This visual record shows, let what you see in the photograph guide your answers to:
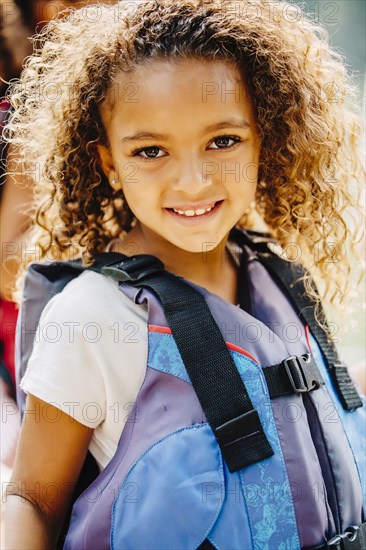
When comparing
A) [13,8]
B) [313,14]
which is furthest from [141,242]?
[13,8]

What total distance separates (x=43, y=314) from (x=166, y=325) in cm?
27

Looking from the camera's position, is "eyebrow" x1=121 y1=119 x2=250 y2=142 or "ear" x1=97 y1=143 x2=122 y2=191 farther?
"ear" x1=97 y1=143 x2=122 y2=191

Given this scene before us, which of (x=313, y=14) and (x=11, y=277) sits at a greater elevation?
(x=313, y=14)

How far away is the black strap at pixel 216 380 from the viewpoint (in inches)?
44.1

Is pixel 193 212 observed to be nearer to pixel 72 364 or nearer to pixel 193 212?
pixel 193 212

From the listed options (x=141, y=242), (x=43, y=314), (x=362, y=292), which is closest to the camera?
(x=43, y=314)

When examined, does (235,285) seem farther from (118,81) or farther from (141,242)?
(118,81)

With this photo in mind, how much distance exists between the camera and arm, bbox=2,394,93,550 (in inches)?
46.4

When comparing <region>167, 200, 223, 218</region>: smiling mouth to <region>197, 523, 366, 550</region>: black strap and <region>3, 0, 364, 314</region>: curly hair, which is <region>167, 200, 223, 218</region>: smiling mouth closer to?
<region>3, 0, 364, 314</region>: curly hair

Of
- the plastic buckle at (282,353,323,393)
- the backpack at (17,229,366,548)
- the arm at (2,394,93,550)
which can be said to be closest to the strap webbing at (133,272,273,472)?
the backpack at (17,229,366,548)

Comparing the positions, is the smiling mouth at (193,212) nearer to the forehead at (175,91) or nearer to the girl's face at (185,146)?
the girl's face at (185,146)

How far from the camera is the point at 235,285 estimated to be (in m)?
1.49

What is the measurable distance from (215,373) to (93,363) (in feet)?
0.71

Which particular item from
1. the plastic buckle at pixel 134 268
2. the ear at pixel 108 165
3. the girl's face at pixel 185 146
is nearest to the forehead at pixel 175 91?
the girl's face at pixel 185 146
